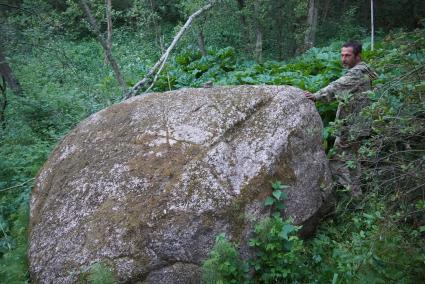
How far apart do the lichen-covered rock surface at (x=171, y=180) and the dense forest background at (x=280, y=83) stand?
1.19 feet

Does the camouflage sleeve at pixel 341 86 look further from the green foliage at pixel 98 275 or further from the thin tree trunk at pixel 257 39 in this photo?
the thin tree trunk at pixel 257 39

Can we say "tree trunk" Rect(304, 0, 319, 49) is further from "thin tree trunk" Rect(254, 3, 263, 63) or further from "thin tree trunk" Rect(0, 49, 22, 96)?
"thin tree trunk" Rect(0, 49, 22, 96)

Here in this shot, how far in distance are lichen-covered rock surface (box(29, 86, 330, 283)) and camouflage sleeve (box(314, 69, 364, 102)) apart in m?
0.26

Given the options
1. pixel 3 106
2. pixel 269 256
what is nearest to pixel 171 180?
pixel 269 256

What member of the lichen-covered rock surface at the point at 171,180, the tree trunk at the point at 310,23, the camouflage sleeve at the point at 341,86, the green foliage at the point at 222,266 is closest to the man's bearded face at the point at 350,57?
the camouflage sleeve at the point at 341,86

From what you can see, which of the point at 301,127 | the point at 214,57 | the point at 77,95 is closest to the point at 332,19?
the point at 214,57

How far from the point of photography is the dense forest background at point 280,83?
298cm

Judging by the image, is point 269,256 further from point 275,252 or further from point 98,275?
point 98,275

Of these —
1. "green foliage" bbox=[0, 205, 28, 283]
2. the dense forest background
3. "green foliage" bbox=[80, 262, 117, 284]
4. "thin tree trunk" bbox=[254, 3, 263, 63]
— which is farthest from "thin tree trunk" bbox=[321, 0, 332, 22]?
"green foliage" bbox=[80, 262, 117, 284]

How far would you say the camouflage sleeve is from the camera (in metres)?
4.87

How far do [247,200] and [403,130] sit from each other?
5.26 ft

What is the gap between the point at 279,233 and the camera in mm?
3740

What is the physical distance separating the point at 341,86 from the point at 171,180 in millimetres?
2286

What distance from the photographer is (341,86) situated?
16.1 feet
